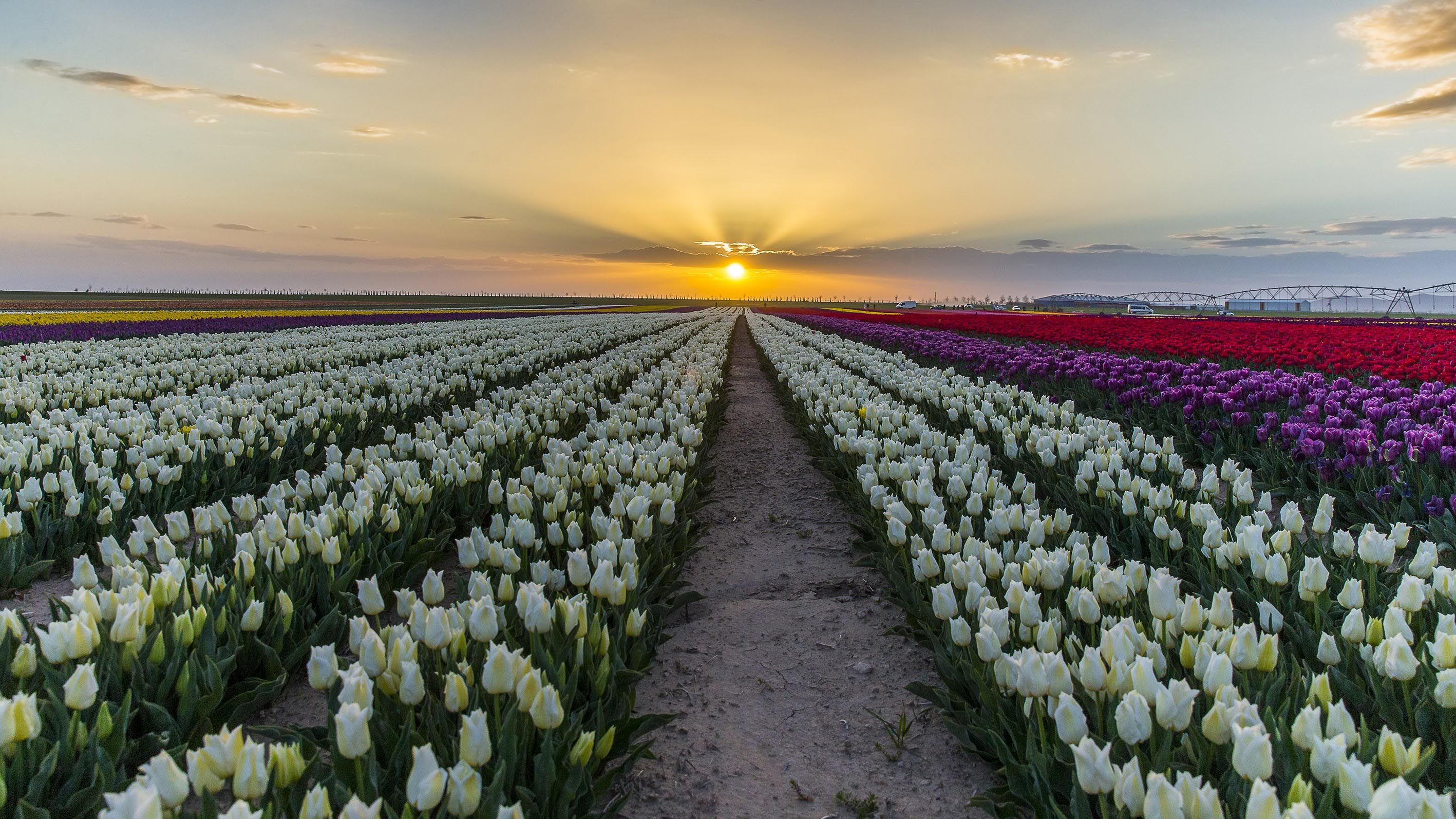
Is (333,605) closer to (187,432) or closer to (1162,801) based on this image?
(1162,801)

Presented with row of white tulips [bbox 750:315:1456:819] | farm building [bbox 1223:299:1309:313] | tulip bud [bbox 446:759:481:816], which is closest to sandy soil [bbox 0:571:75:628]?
tulip bud [bbox 446:759:481:816]

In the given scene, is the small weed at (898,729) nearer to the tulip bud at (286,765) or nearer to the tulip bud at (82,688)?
the tulip bud at (286,765)

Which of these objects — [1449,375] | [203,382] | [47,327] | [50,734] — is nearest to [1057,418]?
[1449,375]

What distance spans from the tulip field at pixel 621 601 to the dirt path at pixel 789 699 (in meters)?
0.16

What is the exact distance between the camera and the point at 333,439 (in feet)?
24.8

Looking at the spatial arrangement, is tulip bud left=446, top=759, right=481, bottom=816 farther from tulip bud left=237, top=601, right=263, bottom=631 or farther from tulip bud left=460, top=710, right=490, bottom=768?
tulip bud left=237, top=601, right=263, bottom=631

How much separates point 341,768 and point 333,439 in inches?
237

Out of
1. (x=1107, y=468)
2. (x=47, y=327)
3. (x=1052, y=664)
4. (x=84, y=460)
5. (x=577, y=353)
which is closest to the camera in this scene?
(x=1052, y=664)

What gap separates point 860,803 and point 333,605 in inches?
111

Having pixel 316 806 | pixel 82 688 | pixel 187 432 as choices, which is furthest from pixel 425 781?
pixel 187 432

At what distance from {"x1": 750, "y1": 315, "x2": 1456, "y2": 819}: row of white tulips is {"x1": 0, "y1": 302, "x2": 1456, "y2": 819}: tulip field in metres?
0.02

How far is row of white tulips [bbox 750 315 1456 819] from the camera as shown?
2.05 m

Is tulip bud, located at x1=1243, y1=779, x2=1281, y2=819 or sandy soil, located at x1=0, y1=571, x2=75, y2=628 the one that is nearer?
tulip bud, located at x1=1243, y1=779, x2=1281, y2=819

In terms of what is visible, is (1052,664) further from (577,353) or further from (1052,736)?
(577,353)
